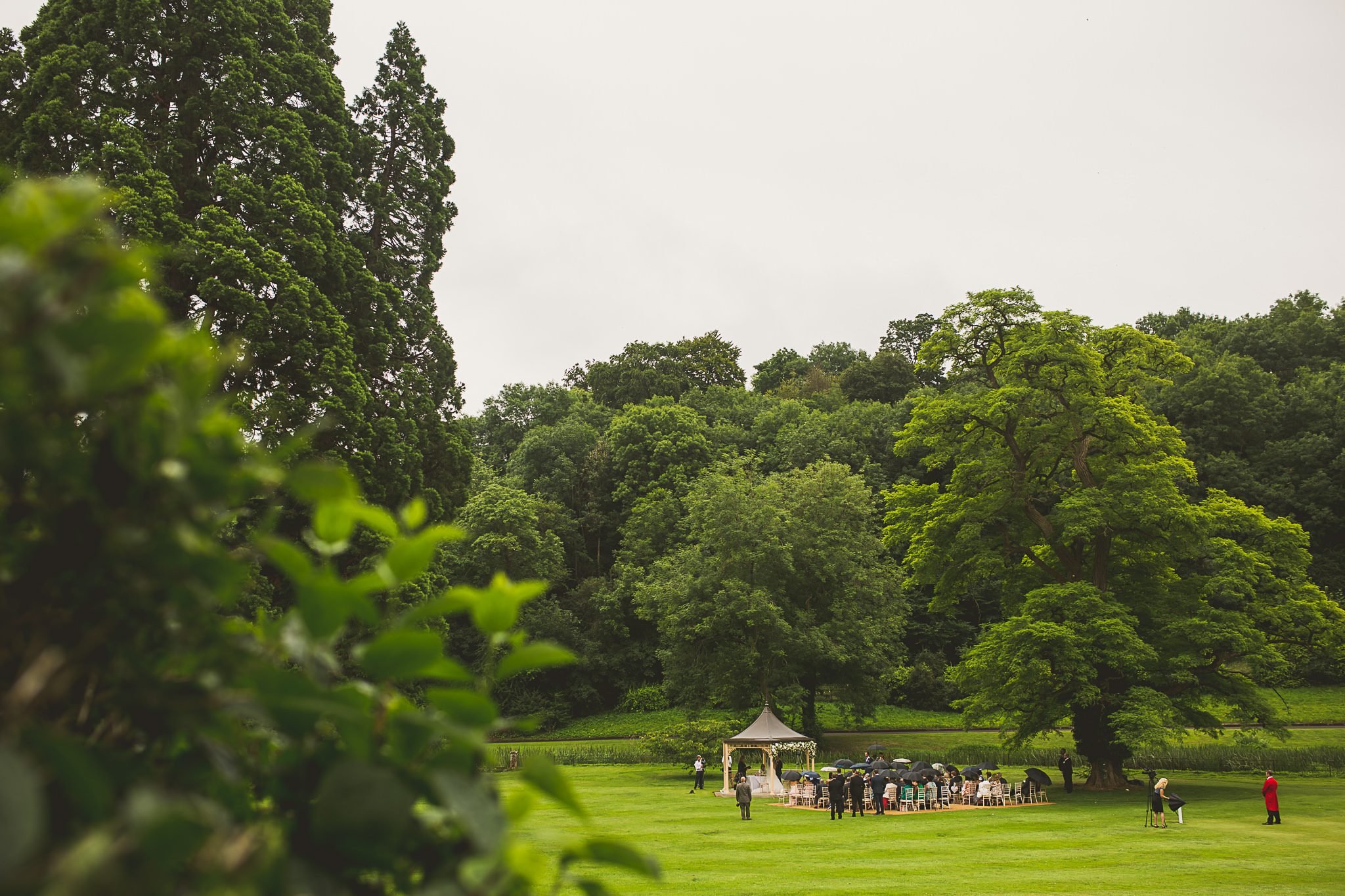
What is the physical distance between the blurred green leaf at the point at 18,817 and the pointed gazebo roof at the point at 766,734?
93.4ft

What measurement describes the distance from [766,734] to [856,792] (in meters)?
5.60

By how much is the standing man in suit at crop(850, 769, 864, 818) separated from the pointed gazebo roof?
4.41m

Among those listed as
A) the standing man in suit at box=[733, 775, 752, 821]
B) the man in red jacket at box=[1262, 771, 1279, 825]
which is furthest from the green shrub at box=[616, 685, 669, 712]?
the man in red jacket at box=[1262, 771, 1279, 825]

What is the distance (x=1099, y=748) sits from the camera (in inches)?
1018

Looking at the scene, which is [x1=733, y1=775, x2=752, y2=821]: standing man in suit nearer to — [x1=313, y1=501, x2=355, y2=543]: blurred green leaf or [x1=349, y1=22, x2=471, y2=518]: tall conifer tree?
[x1=349, y1=22, x2=471, y2=518]: tall conifer tree

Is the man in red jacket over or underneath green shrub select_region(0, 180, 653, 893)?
underneath

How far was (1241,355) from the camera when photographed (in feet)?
182

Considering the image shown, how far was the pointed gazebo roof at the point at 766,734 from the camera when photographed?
1097 inches

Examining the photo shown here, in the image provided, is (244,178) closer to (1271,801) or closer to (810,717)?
(1271,801)

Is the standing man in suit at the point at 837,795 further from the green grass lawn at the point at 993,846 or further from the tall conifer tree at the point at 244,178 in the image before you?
the tall conifer tree at the point at 244,178

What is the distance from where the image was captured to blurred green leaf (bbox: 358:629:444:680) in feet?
3.46

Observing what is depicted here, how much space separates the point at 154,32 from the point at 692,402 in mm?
47702

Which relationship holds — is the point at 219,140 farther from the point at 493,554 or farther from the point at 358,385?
the point at 493,554

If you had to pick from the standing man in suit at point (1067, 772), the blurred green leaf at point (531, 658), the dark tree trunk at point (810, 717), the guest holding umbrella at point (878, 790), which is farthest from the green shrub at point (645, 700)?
the blurred green leaf at point (531, 658)
